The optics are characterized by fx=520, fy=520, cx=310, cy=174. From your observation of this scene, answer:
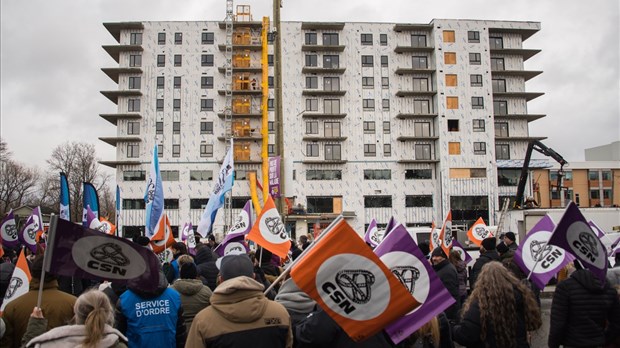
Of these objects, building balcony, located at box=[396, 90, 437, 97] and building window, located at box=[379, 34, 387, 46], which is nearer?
building balcony, located at box=[396, 90, 437, 97]

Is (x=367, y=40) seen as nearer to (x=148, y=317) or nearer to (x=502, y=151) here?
(x=502, y=151)

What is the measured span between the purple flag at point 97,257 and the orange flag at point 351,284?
153 centimetres

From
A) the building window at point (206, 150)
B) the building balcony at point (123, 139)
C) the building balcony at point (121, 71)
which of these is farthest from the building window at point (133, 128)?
the building window at point (206, 150)

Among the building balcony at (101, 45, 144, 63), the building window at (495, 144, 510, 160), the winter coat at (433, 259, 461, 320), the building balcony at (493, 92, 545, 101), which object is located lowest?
the winter coat at (433, 259, 461, 320)

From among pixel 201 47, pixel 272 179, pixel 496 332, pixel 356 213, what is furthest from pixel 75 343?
pixel 201 47

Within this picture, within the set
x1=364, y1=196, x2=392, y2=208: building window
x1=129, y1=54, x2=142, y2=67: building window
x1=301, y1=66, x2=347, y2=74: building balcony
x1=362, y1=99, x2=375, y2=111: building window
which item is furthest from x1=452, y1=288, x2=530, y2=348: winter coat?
x1=129, y1=54, x2=142, y2=67: building window

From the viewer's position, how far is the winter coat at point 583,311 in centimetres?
533

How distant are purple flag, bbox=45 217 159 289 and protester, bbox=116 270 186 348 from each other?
0.43m

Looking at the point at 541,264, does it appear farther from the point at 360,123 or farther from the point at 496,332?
the point at 360,123

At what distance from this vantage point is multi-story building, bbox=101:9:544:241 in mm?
50969

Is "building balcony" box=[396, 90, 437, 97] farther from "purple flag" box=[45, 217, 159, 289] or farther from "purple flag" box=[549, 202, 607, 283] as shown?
"purple flag" box=[45, 217, 159, 289]

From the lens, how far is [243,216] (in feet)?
43.5

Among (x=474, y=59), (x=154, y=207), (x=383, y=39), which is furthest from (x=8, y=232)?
(x=474, y=59)

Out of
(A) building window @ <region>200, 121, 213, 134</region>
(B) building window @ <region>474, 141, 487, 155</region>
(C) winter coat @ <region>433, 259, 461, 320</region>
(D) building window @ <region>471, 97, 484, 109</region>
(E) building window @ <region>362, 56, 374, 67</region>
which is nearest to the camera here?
(C) winter coat @ <region>433, 259, 461, 320</region>
